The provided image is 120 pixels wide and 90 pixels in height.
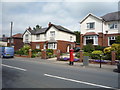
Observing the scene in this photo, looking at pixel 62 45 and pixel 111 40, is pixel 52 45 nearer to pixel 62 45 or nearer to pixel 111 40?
pixel 62 45

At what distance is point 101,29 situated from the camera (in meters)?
27.7

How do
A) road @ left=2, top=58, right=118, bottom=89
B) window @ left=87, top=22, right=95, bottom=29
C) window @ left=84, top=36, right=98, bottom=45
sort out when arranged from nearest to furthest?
road @ left=2, top=58, right=118, bottom=89
window @ left=84, top=36, right=98, bottom=45
window @ left=87, top=22, right=95, bottom=29

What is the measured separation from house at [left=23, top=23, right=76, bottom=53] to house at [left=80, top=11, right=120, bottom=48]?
725 centimetres

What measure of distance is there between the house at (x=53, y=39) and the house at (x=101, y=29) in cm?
725

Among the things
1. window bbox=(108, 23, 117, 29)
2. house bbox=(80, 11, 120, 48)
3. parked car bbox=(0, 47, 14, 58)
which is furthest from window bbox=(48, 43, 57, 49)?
window bbox=(108, 23, 117, 29)

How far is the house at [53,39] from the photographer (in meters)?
34.2

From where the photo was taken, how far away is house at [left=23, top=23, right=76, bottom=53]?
3422 cm

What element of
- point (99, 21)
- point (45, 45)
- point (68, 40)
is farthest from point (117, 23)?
point (45, 45)

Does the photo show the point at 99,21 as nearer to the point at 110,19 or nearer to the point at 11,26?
the point at 110,19

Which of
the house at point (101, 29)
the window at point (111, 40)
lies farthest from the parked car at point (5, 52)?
the window at point (111, 40)

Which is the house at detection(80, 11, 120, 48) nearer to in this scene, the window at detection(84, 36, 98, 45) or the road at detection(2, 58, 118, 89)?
the window at detection(84, 36, 98, 45)

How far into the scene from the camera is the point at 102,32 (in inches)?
1085

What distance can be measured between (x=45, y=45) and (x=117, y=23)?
20.1 m

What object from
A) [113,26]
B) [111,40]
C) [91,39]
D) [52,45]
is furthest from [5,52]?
[113,26]
